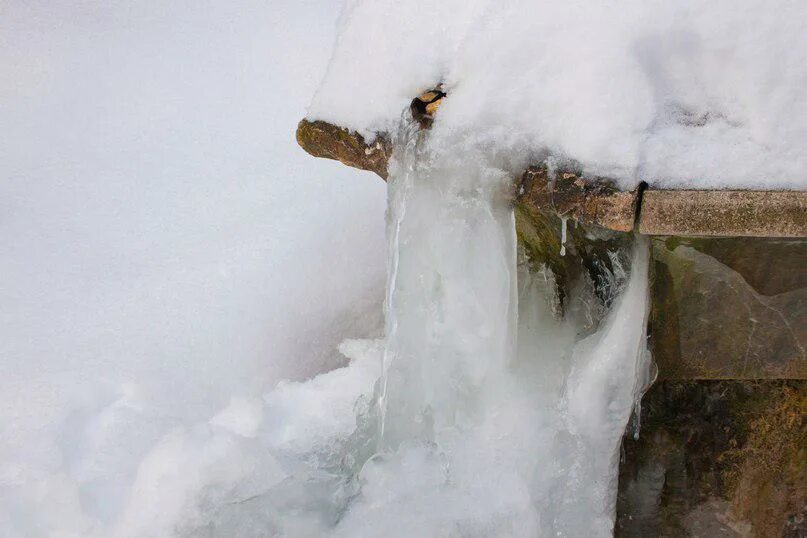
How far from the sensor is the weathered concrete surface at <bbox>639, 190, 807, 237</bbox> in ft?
5.04

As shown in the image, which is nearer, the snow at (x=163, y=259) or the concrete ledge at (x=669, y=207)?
the concrete ledge at (x=669, y=207)

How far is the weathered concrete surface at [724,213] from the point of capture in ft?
5.04

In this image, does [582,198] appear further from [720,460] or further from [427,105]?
[720,460]

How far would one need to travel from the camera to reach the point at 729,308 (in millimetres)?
1784

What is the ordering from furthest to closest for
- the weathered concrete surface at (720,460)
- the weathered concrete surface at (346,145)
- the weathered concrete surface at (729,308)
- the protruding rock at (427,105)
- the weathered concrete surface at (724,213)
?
the weathered concrete surface at (346,145) → the protruding rock at (427,105) → the weathered concrete surface at (720,460) → the weathered concrete surface at (729,308) → the weathered concrete surface at (724,213)

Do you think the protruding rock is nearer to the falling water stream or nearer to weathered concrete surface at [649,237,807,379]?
the falling water stream

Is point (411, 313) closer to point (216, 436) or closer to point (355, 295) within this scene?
point (216, 436)

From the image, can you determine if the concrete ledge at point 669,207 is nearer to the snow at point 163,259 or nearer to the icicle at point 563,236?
the icicle at point 563,236

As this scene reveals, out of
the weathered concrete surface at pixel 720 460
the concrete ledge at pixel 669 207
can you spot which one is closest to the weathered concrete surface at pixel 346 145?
the concrete ledge at pixel 669 207

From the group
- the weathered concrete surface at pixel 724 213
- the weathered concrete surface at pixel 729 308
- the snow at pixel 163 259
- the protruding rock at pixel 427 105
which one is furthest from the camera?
the snow at pixel 163 259

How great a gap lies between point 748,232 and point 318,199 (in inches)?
134

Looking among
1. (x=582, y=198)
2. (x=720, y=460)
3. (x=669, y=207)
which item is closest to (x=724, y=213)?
(x=669, y=207)

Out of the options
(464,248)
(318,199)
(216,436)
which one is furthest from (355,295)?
(464,248)

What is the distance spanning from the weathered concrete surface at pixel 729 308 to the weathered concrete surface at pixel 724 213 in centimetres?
11
